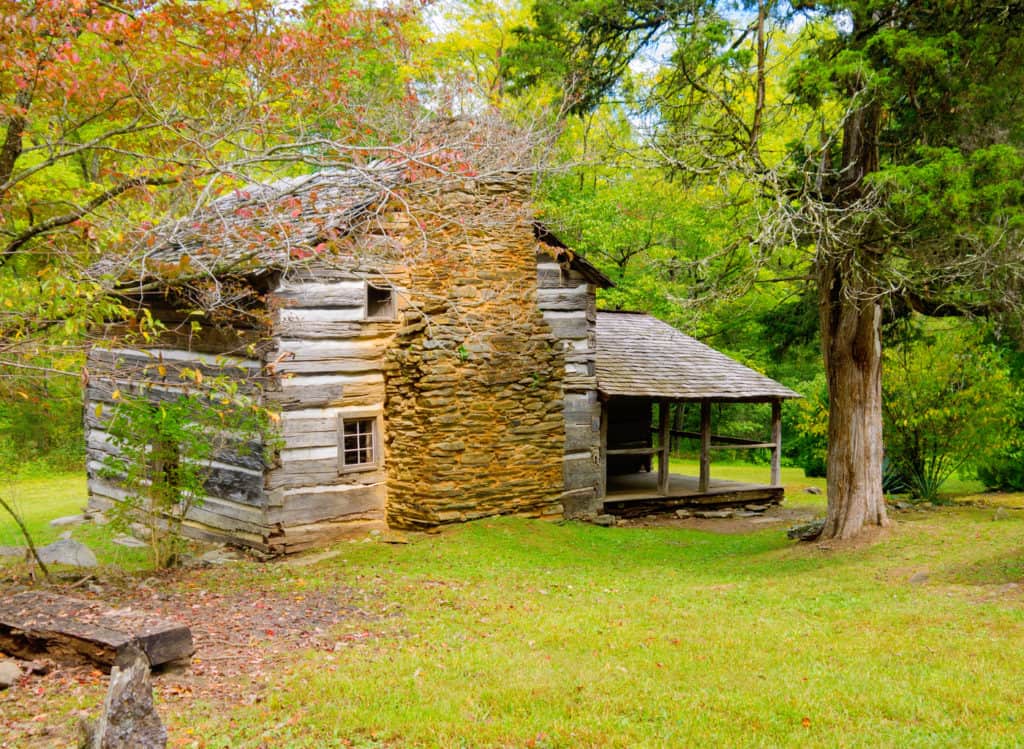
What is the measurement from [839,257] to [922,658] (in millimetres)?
6485

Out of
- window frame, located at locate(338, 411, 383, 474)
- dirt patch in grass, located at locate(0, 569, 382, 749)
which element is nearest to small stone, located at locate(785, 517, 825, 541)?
window frame, located at locate(338, 411, 383, 474)

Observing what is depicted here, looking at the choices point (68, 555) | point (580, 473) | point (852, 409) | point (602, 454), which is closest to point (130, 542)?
point (68, 555)

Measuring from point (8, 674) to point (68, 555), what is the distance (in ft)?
22.1

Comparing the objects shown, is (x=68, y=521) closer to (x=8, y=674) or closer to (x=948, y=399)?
(x=8, y=674)

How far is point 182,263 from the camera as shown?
22.8 feet

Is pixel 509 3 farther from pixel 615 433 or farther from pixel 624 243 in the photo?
pixel 615 433

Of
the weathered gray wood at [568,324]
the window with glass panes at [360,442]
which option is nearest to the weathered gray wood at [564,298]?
the weathered gray wood at [568,324]

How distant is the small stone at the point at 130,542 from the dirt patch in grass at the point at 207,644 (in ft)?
13.6

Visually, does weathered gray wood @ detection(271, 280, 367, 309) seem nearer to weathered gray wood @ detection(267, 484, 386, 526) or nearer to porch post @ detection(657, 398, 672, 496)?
weathered gray wood @ detection(267, 484, 386, 526)

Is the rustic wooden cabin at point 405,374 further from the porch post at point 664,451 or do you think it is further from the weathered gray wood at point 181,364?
the porch post at point 664,451

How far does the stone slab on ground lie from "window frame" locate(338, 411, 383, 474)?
245 inches

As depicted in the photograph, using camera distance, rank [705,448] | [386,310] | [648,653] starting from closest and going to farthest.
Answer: [648,653] < [386,310] < [705,448]

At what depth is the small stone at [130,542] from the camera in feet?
47.6

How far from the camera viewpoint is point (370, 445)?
45.9ft
